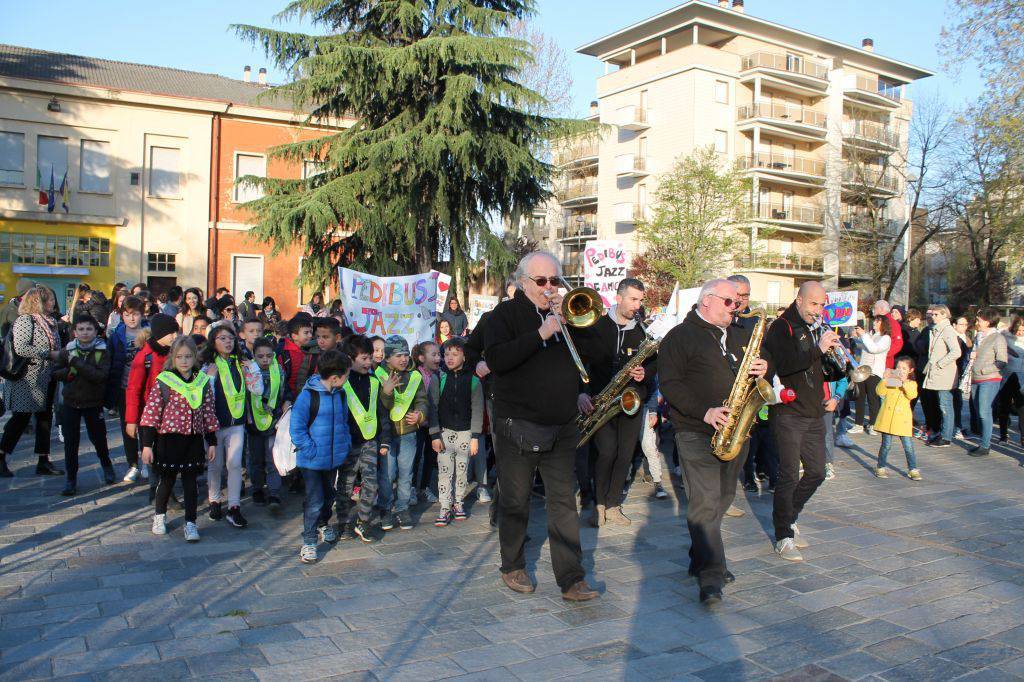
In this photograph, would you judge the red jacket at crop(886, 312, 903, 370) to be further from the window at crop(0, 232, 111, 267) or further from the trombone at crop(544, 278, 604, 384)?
the window at crop(0, 232, 111, 267)

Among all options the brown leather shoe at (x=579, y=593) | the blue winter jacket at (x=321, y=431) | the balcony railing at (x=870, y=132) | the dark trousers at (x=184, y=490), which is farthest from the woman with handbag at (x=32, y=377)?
the balcony railing at (x=870, y=132)

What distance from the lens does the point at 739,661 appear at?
4.34 metres

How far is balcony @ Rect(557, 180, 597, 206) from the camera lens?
52312 millimetres

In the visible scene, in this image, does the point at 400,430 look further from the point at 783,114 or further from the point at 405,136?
the point at 783,114

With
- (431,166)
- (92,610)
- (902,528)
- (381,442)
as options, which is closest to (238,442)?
(381,442)

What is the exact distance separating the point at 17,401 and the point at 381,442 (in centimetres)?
437

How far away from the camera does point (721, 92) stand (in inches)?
1822

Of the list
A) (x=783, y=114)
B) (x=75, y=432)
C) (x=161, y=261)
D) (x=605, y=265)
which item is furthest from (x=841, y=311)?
(x=783, y=114)

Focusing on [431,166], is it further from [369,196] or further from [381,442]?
[381,442]

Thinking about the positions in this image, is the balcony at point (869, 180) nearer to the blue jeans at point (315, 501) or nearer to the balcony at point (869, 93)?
the balcony at point (869, 93)

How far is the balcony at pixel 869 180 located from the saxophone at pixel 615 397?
143ft

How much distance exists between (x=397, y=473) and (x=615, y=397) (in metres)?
2.07

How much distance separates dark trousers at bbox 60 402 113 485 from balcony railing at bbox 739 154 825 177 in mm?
41191

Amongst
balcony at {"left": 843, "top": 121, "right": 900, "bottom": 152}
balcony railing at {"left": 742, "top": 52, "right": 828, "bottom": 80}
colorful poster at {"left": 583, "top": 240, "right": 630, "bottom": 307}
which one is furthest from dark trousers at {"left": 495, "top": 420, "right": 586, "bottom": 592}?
balcony at {"left": 843, "top": 121, "right": 900, "bottom": 152}
